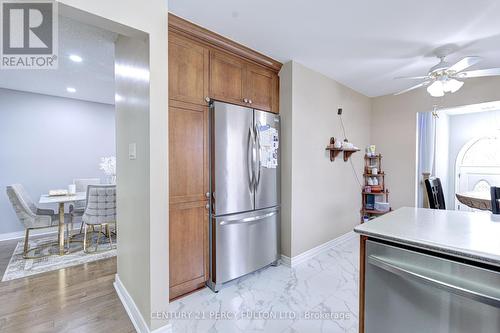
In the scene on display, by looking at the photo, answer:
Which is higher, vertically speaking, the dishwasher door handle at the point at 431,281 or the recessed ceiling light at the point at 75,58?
the recessed ceiling light at the point at 75,58

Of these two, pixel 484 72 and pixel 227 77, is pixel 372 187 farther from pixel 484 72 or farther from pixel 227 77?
pixel 227 77

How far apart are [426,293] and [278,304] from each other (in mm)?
1272

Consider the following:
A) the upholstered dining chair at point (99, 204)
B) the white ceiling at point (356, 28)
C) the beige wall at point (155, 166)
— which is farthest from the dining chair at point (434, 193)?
the upholstered dining chair at point (99, 204)

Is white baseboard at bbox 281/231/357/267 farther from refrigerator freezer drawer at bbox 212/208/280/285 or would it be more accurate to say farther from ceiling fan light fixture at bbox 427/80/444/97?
ceiling fan light fixture at bbox 427/80/444/97

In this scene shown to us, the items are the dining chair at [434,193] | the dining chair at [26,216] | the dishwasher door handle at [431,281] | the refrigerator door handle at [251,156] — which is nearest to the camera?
the dishwasher door handle at [431,281]

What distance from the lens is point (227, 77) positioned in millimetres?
2410

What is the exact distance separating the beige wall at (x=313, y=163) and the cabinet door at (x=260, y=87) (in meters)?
0.16

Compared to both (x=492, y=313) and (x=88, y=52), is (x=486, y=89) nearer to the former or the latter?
(x=492, y=313)

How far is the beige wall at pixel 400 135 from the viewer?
12.5 ft

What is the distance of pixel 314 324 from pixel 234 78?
2.44 m

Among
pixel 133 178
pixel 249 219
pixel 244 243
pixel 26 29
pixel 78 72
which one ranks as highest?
pixel 78 72

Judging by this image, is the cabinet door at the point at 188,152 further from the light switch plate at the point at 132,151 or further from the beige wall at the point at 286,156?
the beige wall at the point at 286,156

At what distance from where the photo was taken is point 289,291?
223cm

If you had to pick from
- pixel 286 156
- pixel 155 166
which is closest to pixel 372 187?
pixel 286 156
